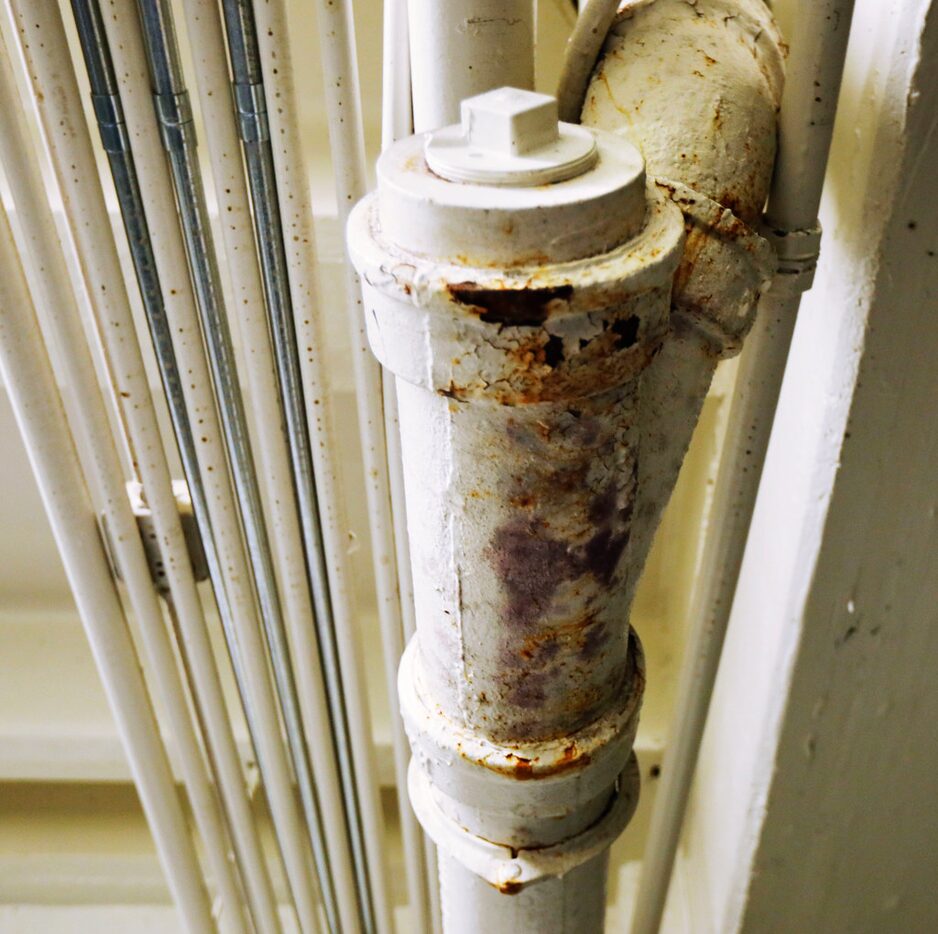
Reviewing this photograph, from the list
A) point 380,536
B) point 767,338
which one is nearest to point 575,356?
point 767,338

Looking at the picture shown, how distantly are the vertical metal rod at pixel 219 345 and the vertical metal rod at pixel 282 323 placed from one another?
1.0 inches

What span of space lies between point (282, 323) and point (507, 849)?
0.97 ft

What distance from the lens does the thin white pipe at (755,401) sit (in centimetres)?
41

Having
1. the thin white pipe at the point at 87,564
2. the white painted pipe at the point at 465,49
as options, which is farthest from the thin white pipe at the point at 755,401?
the thin white pipe at the point at 87,564

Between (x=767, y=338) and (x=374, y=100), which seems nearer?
(x=767, y=338)

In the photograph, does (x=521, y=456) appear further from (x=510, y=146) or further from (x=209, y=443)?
(x=209, y=443)

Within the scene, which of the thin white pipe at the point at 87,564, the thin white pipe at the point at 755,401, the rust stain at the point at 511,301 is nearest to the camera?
the rust stain at the point at 511,301

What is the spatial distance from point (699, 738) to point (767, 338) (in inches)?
12.0

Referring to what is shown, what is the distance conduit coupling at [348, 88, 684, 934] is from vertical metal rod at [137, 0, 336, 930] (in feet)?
0.54

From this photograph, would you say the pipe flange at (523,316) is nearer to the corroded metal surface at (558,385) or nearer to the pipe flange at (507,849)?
the corroded metal surface at (558,385)

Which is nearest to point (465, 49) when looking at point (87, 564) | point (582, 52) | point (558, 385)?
point (582, 52)

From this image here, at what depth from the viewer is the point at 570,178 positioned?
Result: 32 cm

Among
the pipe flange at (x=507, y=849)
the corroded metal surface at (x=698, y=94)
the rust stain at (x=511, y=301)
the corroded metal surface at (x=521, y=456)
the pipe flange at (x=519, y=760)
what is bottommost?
the pipe flange at (x=507, y=849)

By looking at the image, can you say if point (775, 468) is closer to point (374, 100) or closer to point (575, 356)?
point (575, 356)
